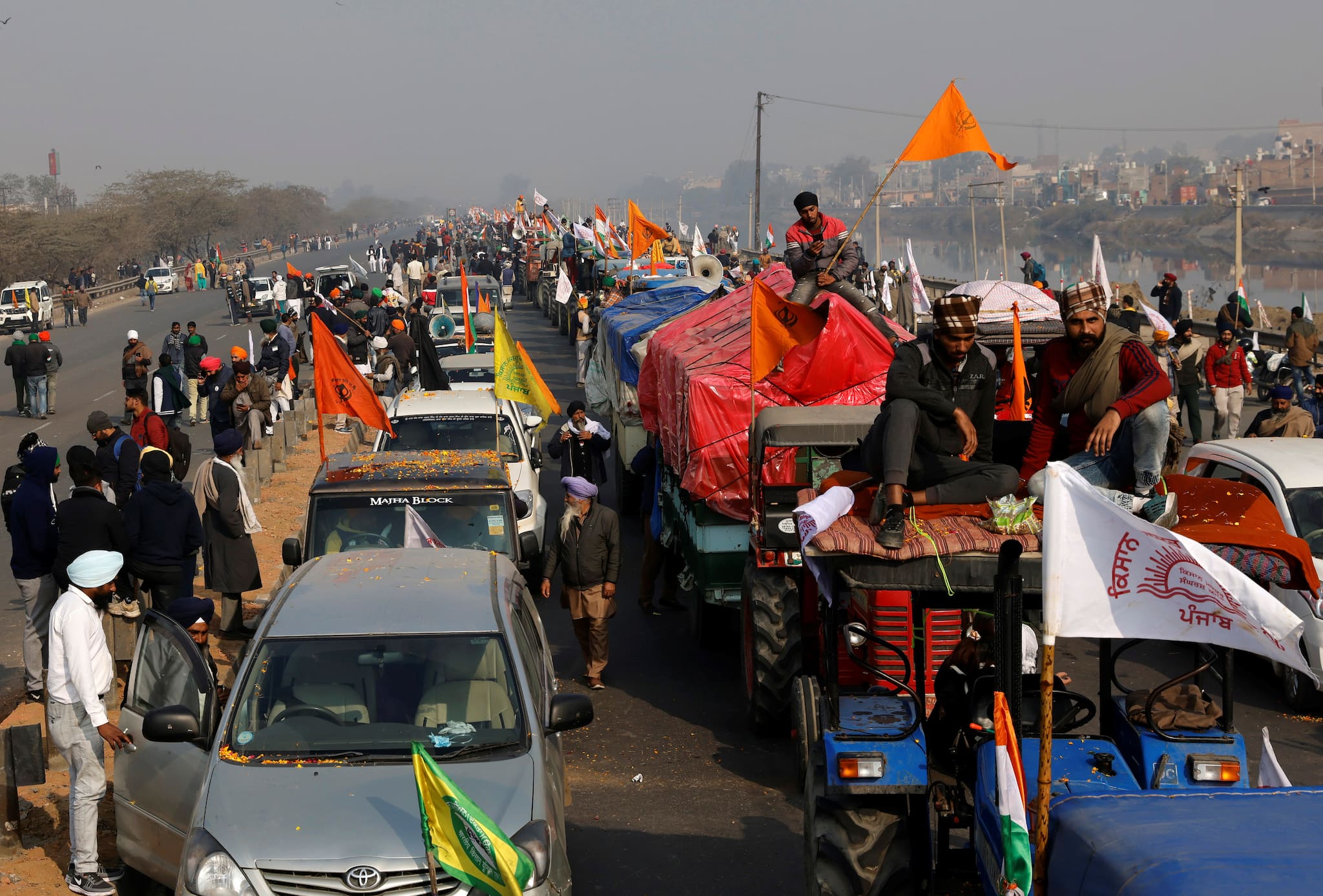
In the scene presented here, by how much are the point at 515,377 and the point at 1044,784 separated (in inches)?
405

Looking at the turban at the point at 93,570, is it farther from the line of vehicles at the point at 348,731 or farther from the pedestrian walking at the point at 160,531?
the pedestrian walking at the point at 160,531

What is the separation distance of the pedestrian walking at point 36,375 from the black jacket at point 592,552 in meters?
18.7

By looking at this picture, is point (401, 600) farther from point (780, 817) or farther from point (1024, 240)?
point (1024, 240)

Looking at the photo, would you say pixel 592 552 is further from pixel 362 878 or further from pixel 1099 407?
pixel 362 878

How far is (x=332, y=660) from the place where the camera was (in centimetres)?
620

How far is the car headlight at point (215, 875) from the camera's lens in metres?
5.15

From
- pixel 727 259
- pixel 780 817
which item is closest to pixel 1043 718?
pixel 780 817

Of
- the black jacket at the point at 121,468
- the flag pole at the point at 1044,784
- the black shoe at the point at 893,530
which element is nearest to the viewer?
the flag pole at the point at 1044,784

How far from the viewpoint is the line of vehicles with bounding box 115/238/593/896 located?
5.27m

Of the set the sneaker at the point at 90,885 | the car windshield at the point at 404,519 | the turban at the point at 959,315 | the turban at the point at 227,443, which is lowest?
the sneaker at the point at 90,885

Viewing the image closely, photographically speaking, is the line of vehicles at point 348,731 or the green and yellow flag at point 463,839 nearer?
the green and yellow flag at point 463,839

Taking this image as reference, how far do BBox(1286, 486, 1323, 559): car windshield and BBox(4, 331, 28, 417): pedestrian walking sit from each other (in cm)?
2238

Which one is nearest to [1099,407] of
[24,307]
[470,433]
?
[470,433]

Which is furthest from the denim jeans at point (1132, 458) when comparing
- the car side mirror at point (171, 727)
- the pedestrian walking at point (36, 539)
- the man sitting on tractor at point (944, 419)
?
the pedestrian walking at point (36, 539)
